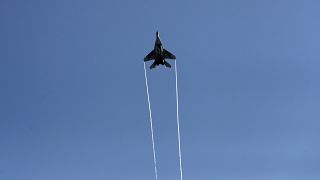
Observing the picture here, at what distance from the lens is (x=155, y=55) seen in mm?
184500

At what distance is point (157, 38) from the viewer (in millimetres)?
183375

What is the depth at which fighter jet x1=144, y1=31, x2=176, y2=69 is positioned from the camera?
18375cm

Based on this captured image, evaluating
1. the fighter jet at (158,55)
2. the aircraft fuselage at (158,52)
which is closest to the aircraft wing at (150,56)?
the fighter jet at (158,55)

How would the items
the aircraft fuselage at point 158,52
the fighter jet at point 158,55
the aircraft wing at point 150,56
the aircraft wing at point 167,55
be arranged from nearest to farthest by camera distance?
the aircraft fuselage at point 158,52 → the fighter jet at point 158,55 → the aircraft wing at point 150,56 → the aircraft wing at point 167,55

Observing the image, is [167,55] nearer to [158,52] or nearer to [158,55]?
[158,55]

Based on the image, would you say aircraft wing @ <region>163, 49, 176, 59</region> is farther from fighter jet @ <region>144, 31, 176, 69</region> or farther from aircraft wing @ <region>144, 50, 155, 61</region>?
aircraft wing @ <region>144, 50, 155, 61</region>

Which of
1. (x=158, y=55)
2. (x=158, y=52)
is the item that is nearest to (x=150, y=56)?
(x=158, y=55)

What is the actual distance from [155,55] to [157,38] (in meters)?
2.12

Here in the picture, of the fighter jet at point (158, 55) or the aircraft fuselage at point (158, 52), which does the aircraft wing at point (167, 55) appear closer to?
the fighter jet at point (158, 55)

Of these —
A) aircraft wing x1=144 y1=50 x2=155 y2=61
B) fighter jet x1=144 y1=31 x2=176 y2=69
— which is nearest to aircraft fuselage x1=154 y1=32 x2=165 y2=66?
fighter jet x1=144 y1=31 x2=176 y2=69

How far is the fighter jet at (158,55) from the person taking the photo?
183750 millimetres

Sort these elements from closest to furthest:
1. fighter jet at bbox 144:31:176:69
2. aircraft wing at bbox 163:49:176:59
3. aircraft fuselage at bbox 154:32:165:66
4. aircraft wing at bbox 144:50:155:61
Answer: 1. aircraft fuselage at bbox 154:32:165:66
2. fighter jet at bbox 144:31:176:69
3. aircraft wing at bbox 144:50:155:61
4. aircraft wing at bbox 163:49:176:59

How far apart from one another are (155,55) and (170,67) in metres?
2.40

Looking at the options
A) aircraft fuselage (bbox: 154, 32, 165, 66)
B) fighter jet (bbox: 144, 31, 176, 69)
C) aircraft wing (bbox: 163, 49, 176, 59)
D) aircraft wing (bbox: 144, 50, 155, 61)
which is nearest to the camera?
aircraft fuselage (bbox: 154, 32, 165, 66)
